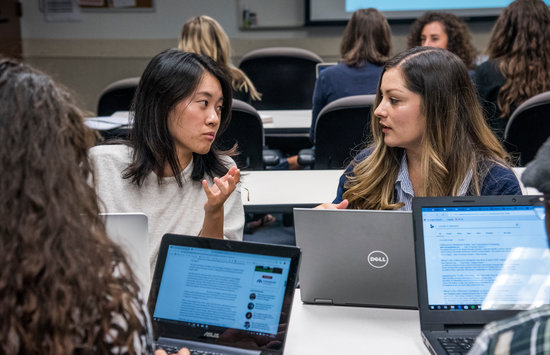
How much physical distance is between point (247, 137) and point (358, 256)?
5.17ft

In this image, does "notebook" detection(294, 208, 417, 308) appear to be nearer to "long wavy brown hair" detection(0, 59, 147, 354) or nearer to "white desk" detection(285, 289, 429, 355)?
"white desk" detection(285, 289, 429, 355)

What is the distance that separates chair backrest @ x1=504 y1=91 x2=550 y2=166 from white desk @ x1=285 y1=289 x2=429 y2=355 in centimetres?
150

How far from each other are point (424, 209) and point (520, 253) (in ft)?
0.72

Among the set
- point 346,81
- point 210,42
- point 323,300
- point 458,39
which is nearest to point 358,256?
point 323,300

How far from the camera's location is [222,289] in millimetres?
1374

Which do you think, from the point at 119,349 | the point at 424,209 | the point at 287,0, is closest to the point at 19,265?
the point at 119,349

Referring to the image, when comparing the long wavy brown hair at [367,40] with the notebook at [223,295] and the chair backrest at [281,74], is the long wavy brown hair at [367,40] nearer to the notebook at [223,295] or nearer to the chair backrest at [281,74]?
the chair backrest at [281,74]

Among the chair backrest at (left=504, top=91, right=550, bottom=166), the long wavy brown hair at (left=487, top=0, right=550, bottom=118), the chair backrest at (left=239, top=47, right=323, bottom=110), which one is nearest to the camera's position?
the chair backrest at (left=504, top=91, right=550, bottom=166)

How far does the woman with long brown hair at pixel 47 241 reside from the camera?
0.86 meters

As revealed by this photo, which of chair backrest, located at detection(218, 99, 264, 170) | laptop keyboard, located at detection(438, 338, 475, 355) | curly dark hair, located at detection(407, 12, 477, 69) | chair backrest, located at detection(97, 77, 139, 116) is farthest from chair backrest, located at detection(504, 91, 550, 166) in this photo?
chair backrest, located at detection(97, 77, 139, 116)

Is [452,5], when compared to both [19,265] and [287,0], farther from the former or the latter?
[19,265]

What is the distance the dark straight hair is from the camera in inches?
75.0

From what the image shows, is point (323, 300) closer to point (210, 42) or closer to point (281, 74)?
point (210, 42)

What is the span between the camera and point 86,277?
2.93 ft
